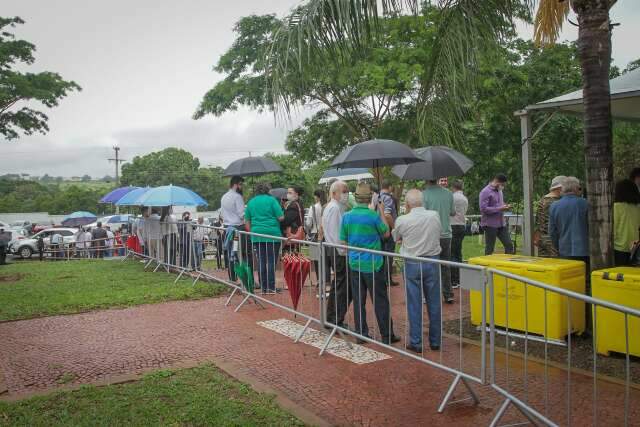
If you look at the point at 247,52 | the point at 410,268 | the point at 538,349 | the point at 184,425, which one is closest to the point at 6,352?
the point at 184,425

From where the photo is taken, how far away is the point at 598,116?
241 inches

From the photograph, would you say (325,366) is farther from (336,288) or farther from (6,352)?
(6,352)

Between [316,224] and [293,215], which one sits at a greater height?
[293,215]

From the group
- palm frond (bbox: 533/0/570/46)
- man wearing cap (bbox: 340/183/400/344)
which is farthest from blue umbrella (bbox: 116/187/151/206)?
palm frond (bbox: 533/0/570/46)

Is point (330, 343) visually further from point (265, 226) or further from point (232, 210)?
point (232, 210)

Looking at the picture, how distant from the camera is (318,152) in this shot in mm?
21531

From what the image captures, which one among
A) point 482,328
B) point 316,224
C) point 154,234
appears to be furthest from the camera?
point 154,234

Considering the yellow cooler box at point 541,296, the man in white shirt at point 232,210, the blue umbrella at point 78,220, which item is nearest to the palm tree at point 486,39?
the yellow cooler box at point 541,296

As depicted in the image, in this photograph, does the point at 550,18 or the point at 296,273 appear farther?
the point at 550,18

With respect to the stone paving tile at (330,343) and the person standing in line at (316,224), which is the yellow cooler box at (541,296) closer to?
the stone paving tile at (330,343)

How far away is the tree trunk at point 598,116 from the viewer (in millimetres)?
6105

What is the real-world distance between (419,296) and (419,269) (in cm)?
29

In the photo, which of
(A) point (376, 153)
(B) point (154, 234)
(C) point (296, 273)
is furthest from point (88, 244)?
(A) point (376, 153)

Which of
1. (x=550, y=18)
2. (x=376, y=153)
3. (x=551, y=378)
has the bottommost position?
(x=551, y=378)
